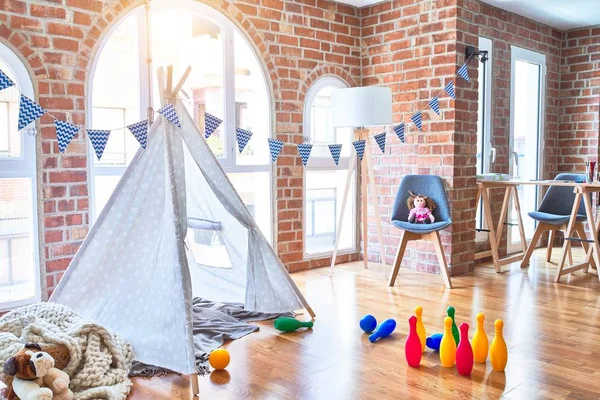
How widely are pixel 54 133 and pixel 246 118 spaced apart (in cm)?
152

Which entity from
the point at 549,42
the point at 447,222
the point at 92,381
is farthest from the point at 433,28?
the point at 92,381

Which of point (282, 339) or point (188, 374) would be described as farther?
point (282, 339)

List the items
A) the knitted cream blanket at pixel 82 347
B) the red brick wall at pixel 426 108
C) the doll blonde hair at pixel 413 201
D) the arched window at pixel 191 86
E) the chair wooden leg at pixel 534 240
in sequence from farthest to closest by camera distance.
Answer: the chair wooden leg at pixel 534 240 < the red brick wall at pixel 426 108 < the doll blonde hair at pixel 413 201 < the arched window at pixel 191 86 < the knitted cream blanket at pixel 82 347

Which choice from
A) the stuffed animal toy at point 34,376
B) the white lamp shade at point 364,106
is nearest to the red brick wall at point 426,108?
the white lamp shade at point 364,106

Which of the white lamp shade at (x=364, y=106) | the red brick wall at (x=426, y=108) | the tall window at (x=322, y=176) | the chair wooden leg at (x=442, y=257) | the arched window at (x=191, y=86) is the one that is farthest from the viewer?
the tall window at (x=322, y=176)

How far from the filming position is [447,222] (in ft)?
14.0

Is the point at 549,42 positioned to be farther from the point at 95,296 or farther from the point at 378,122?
the point at 95,296

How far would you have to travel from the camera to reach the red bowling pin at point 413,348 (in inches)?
106

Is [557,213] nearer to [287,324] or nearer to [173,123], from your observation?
[287,324]

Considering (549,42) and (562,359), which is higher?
(549,42)

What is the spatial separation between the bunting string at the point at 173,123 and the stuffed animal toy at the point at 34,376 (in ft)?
4.14

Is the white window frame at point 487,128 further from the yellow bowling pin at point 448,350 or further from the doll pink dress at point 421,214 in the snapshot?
the yellow bowling pin at point 448,350

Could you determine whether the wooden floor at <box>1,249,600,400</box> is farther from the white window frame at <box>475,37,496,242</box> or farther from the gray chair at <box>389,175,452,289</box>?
the white window frame at <box>475,37,496,242</box>

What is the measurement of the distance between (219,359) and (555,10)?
4514 millimetres
